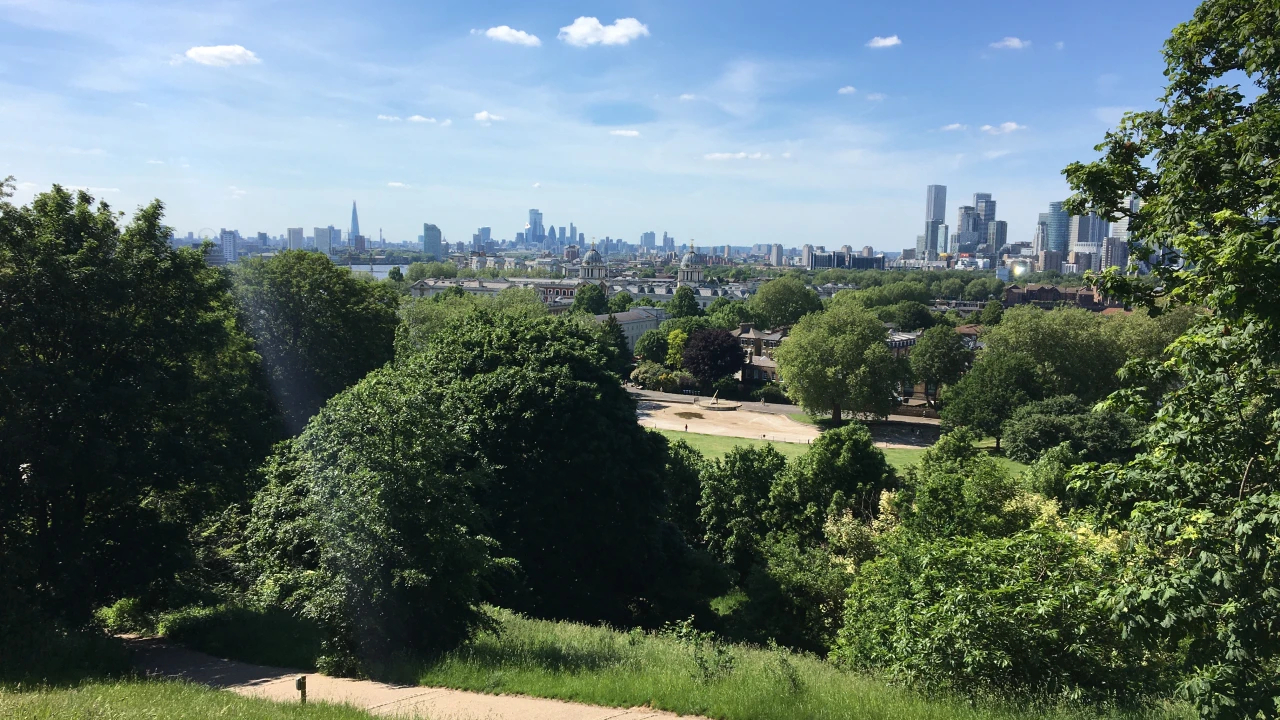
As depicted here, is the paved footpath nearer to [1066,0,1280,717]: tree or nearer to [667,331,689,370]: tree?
[1066,0,1280,717]: tree

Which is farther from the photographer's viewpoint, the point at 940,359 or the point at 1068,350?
the point at 940,359

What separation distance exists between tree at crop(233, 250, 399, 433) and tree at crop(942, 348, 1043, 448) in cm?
3008

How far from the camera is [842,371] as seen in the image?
52062 mm

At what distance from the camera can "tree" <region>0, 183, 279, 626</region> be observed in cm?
1327

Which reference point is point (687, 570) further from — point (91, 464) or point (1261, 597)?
point (1261, 597)

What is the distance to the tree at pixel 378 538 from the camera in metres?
11.0

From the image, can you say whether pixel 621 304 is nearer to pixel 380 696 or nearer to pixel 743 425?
pixel 743 425

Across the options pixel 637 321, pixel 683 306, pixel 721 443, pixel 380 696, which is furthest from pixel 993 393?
pixel 683 306

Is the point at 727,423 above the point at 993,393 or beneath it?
beneath

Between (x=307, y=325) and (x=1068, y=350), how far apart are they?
42.2 metres

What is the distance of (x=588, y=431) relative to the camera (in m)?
17.8

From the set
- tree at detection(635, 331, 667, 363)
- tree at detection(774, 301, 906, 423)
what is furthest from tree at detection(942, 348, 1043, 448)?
tree at detection(635, 331, 667, 363)

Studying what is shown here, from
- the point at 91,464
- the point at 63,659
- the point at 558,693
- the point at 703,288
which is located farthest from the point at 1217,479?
the point at 703,288

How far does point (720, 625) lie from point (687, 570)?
155cm
